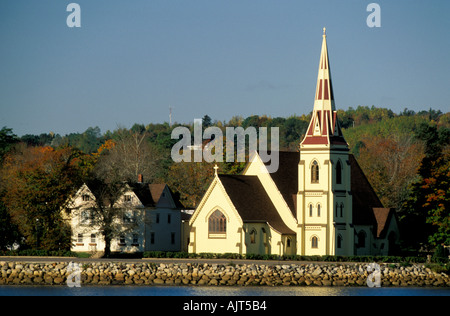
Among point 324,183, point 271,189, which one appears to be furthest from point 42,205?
point 324,183

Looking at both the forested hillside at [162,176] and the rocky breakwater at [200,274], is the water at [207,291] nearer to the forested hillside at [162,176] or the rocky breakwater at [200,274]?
the rocky breakwater at [200,274]

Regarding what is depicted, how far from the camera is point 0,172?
100 metres

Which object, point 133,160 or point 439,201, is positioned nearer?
point 439,201

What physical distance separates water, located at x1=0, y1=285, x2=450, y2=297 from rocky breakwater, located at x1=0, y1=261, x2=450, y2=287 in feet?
5.47

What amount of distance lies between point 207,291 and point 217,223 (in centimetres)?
1840

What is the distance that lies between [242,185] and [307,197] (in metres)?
5.98

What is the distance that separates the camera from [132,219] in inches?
3302

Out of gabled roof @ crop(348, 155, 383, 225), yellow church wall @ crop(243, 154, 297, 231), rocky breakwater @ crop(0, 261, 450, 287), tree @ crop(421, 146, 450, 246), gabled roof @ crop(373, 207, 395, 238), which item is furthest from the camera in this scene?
gabled roof @ crop(373, 207, 395, 238)

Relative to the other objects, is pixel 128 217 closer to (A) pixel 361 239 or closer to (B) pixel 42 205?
(B) pixel 42 205

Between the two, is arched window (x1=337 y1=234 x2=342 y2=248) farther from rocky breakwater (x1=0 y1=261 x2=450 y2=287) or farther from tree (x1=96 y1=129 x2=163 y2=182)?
tree (x1=96 y1=129 x2=163 y2=182)

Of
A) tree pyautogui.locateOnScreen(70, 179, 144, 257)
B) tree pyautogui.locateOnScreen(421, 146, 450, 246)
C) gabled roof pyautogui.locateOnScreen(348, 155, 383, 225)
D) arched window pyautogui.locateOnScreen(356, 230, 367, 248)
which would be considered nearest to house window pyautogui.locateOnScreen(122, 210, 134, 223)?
tree pyautogui.locateOnScreen(70, 179, 144, 257)

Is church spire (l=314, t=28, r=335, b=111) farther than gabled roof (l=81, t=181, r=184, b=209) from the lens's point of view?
No

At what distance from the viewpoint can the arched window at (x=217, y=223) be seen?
3125 inches

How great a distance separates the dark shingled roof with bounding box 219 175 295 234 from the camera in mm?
79188
